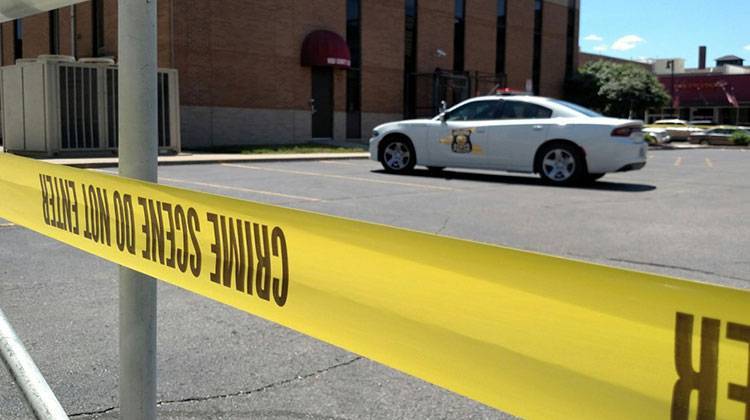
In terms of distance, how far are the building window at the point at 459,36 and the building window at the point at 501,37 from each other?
3072 millimetres

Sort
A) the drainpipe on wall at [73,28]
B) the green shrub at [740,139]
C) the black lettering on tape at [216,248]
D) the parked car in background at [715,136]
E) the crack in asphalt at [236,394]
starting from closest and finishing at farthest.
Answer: the black lettering on tape at [216,248]
the crack in asphalt at [236,394]
the drainpipe on wall at [73,28]
the green shrub at [740,139]
the parked car in background at [715,136]

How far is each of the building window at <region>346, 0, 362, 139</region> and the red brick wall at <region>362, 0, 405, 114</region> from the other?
0.21 meters

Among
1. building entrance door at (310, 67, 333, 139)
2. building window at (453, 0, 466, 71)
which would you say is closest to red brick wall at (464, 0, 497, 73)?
building window at (453, 0, 466, 71)

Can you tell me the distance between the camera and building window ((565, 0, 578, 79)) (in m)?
41.3

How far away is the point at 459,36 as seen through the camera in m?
33.8

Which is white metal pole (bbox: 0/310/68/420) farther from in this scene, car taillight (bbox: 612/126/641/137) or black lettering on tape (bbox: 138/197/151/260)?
car taillight (bbox: 612/126/641/137)

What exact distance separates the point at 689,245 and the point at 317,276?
6314 millimetres

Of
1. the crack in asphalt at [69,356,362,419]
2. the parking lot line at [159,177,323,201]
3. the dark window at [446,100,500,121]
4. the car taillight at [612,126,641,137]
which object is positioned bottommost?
the crack in asphalt at [69,356,362,419]

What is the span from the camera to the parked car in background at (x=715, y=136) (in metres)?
42.7

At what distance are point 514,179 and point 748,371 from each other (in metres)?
12.7

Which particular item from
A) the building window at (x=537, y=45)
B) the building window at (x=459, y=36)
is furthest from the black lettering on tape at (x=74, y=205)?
the building window at (x=537, y=45)

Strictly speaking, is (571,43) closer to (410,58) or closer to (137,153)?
(410,58)

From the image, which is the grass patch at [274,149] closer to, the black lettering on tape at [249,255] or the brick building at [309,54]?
the brick building at [309,54]

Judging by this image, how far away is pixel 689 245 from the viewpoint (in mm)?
7066
